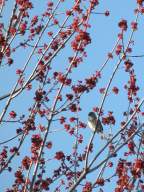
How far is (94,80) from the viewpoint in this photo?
10.2 meters

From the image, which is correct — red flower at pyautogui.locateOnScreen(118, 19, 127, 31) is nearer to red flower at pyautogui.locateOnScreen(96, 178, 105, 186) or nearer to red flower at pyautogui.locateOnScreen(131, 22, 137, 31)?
red flower at pyautogui.locateOnScreen(131, 22, 137, 31)

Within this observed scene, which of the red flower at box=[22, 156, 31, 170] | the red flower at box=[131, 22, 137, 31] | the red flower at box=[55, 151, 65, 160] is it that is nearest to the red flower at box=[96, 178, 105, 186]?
the red flower at box=[55, 151, 65, 160]

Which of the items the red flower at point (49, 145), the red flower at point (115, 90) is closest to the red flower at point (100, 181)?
the red flower at point (49, 145)

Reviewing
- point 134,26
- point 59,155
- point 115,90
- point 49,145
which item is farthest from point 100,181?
point 134,26

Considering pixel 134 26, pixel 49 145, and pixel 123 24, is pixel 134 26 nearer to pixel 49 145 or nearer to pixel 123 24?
pixel 123 24

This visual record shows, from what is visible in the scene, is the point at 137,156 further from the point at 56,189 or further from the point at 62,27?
the point at 62,27

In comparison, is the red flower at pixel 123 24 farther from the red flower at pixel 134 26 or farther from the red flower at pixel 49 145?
the red flower at pixel 49 145

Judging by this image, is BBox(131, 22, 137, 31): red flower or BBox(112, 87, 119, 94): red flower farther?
BBox(112, 87, 119, 94): red flower

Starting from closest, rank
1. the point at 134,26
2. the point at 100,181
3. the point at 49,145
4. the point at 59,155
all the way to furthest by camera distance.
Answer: the point at 100,181 < the point at 134,26 < the point at 59,155 < the point at 49,145

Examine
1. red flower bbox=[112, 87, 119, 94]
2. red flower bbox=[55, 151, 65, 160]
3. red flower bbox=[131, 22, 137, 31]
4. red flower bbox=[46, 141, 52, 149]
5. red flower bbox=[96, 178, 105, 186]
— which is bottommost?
red flower bbox=[96, 178, 105, 186]

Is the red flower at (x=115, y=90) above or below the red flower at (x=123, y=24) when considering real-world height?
below

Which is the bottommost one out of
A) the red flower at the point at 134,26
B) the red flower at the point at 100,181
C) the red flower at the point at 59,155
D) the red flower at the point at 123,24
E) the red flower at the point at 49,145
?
the red flower at the point at 100,181

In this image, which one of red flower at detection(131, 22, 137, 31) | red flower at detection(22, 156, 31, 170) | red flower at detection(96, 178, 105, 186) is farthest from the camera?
red flower at detection(22, 156, 31, 170)

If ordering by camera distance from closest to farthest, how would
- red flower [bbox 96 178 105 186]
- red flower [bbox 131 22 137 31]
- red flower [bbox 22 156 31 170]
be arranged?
1. red flower [bbox 96 178 105 186]
2. red flower [bbox 131 22 137 31]
3. red flower [bbox 22 156 31 170]
